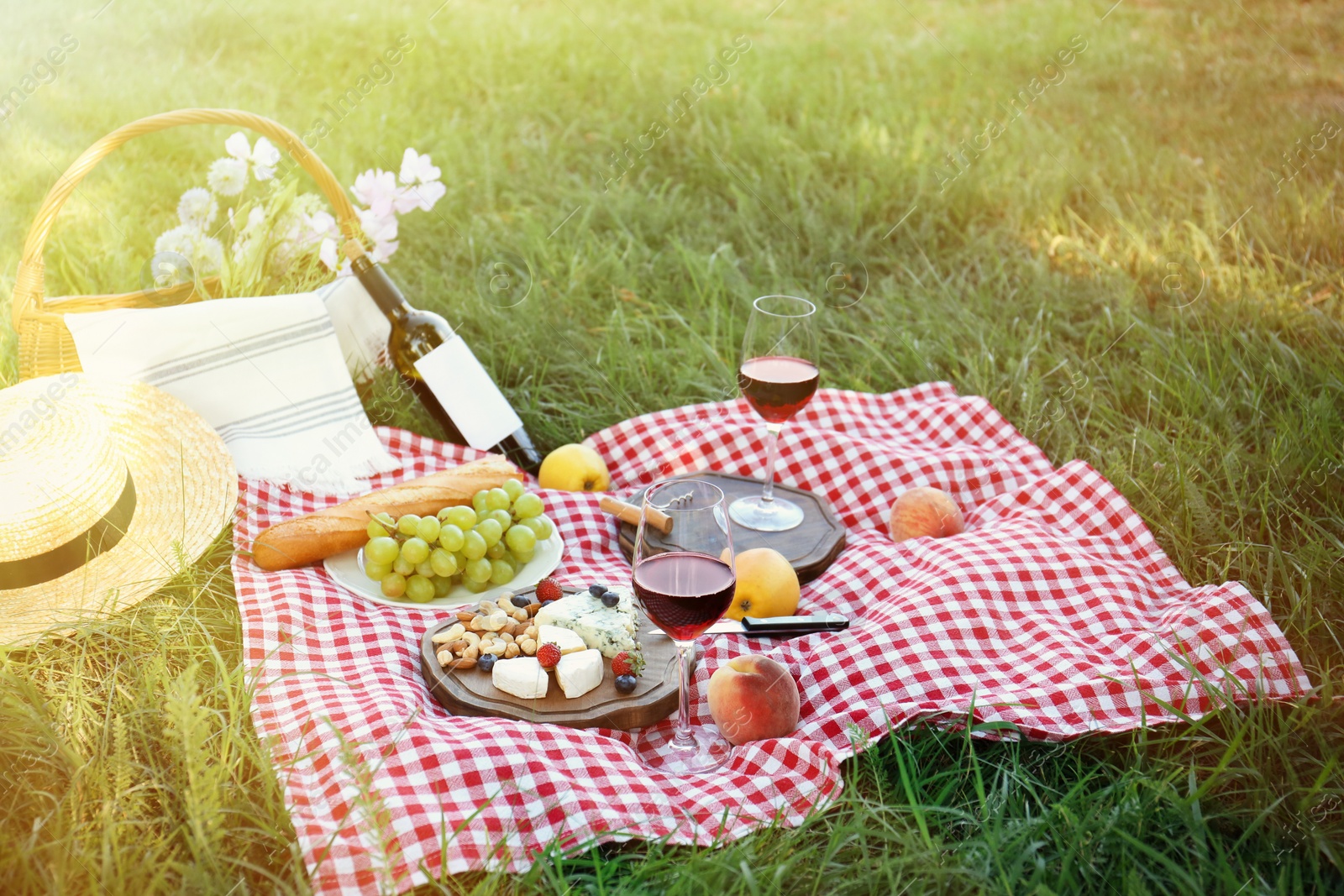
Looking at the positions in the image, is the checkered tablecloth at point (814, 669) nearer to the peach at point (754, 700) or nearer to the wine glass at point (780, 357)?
the peach at point (754, 700)

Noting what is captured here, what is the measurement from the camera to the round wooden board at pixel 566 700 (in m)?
1.95

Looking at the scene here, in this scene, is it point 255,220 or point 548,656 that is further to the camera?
point 255,220

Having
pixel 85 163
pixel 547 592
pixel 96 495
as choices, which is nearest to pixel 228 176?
pixel 85 163

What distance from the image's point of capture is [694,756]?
196 centimetres

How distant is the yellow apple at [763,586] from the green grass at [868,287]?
50 centimetres

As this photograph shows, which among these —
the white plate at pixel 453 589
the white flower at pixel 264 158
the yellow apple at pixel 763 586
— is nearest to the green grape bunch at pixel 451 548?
the white plate at pixel 453 589

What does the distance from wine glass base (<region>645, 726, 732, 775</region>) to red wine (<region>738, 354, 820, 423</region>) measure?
A: 2.99ft

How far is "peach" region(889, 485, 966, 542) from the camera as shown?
272cm

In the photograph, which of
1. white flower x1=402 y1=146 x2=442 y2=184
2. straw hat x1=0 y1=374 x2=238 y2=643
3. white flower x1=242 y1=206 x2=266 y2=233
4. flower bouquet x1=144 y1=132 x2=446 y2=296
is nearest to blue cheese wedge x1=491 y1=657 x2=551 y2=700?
straw hat x1=0 y1=374 x2=238 y2=643

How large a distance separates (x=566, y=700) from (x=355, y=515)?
785mm

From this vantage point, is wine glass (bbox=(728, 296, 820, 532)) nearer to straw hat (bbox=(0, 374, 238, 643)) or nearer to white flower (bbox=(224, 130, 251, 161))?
straw hat (bbox=(0, 374, 238, 643))

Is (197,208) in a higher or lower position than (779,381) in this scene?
higher

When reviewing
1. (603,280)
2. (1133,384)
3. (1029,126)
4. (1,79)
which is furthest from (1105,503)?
(1,79)

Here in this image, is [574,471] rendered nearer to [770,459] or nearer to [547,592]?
[770,459]
